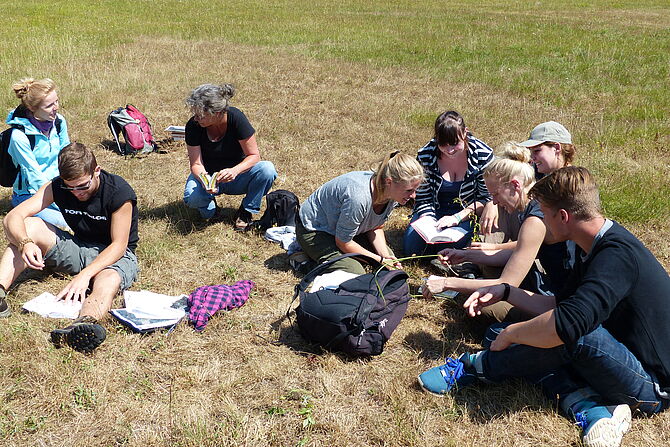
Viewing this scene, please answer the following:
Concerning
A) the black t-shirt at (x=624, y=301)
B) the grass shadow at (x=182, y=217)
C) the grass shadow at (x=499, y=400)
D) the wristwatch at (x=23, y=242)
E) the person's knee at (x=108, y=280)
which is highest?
the black t-shirt at (x=624, y=301)

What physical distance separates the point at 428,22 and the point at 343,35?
183 inches

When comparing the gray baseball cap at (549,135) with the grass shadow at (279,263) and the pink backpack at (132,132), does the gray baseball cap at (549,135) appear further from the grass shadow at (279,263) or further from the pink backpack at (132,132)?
the pink backpack at (132,132)

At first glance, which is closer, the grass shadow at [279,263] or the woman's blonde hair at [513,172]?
the woman's blonde hair at [513,172]

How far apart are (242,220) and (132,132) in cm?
305

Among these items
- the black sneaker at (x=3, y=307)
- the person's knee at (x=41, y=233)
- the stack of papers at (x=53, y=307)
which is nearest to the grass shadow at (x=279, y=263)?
the stack of papers at (x=53, y=307)

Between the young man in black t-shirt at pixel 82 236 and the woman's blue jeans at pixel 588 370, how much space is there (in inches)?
109

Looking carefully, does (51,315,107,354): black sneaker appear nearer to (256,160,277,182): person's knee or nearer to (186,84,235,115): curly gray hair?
(186,84,235,115): curly gray hair

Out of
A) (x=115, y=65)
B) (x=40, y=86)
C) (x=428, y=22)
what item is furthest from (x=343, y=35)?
(x=40, y=86)

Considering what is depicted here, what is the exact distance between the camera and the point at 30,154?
565cm

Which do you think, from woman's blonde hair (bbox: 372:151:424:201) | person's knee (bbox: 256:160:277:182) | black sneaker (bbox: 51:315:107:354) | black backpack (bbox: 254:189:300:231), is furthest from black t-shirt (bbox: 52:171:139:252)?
woman's blonde hair (bbox: 372:151:424:201)

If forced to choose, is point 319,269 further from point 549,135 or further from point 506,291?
point 549,135

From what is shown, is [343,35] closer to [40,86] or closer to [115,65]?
[115,65]

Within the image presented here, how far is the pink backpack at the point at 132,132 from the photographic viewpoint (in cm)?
816

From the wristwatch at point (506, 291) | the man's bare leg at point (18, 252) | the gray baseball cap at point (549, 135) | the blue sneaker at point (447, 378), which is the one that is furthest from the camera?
the gray baseball cap at point (549, 135)
